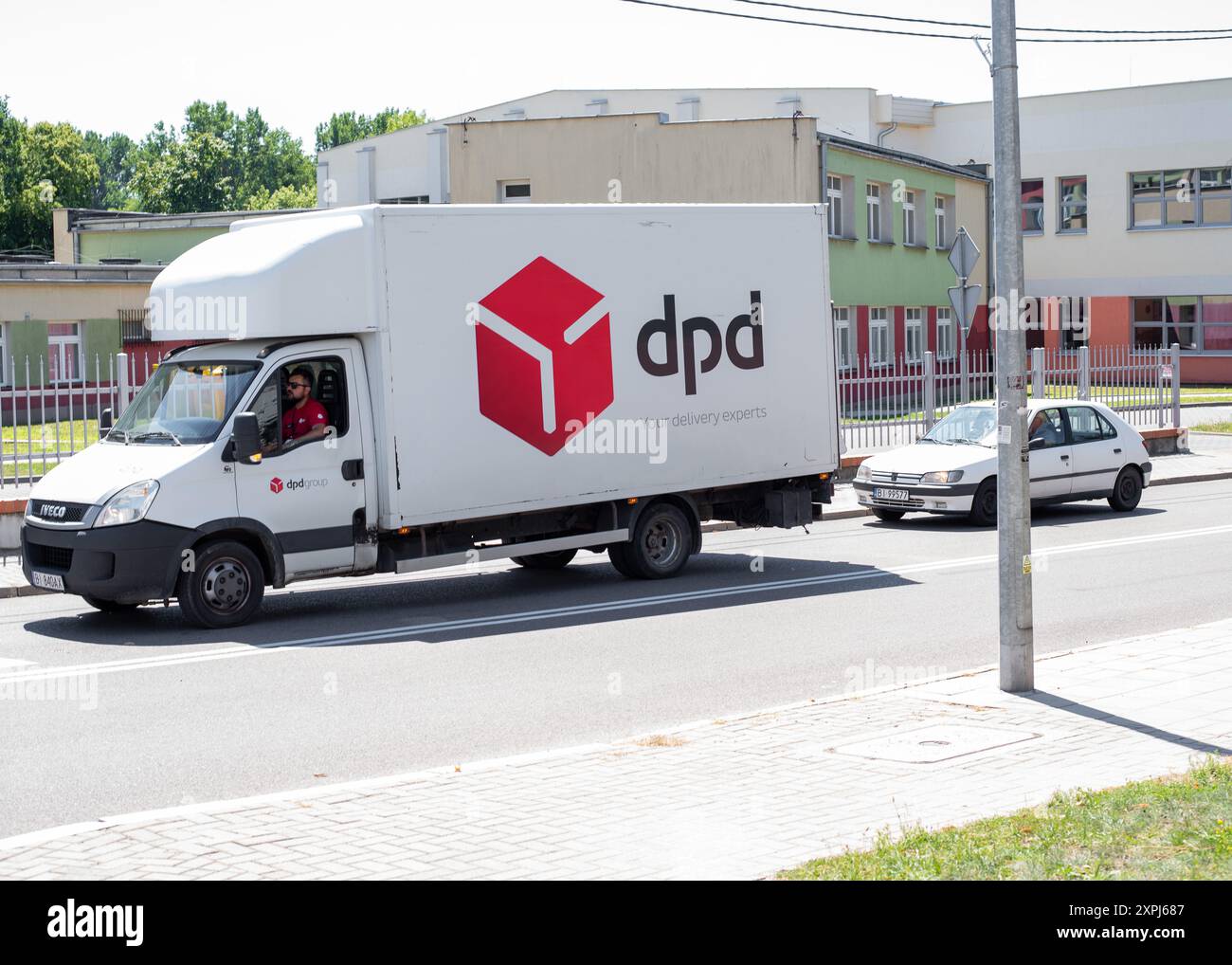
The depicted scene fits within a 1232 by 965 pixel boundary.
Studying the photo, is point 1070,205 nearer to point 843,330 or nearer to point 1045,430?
point 843,330

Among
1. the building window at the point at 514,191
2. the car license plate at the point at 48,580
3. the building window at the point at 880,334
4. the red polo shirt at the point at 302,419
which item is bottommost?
the car license plate at the point at 48,580

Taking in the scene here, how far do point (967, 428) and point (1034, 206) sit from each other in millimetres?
37951

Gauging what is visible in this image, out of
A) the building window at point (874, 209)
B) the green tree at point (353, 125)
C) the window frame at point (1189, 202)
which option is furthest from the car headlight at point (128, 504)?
the green tree at point (353, 125)

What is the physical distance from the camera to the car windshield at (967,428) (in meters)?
19.8

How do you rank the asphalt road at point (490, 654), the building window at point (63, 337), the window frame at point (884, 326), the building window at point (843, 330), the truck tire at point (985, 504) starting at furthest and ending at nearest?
the building window at point (63, 337), the window frame at point (884, 326), the building window at point (843, 330), the truck tire at point (985, 504), the asphalt road at point (490, 654)

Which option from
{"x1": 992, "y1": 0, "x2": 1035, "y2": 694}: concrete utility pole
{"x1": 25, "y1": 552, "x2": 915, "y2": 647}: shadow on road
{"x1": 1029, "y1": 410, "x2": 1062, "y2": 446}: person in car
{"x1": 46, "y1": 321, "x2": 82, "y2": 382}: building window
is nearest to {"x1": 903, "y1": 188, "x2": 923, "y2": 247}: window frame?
{"x1": 46, "y1": 321, "x2": 82, "y2": 382}: building window

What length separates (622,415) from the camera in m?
14.5

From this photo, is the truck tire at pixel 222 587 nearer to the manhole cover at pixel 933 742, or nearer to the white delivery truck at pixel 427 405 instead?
the white delivery truck at pixel 427 405

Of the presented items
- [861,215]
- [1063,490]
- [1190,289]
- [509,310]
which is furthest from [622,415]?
[1190,289]

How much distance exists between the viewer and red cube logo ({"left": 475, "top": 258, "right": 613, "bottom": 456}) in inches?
537

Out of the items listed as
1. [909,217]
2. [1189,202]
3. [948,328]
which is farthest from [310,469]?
[1189,202]

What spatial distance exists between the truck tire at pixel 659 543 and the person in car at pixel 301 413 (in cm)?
332

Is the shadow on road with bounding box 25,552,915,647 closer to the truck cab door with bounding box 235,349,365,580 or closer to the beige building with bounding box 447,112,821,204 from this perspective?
the truck cab door with bounding box 235,349,365,580

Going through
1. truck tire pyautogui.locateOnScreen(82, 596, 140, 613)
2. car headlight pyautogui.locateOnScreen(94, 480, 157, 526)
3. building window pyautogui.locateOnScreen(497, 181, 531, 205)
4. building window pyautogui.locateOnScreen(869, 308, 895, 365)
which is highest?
building window pyautogui.locateOnScreen(497, 181, 531, 205)
